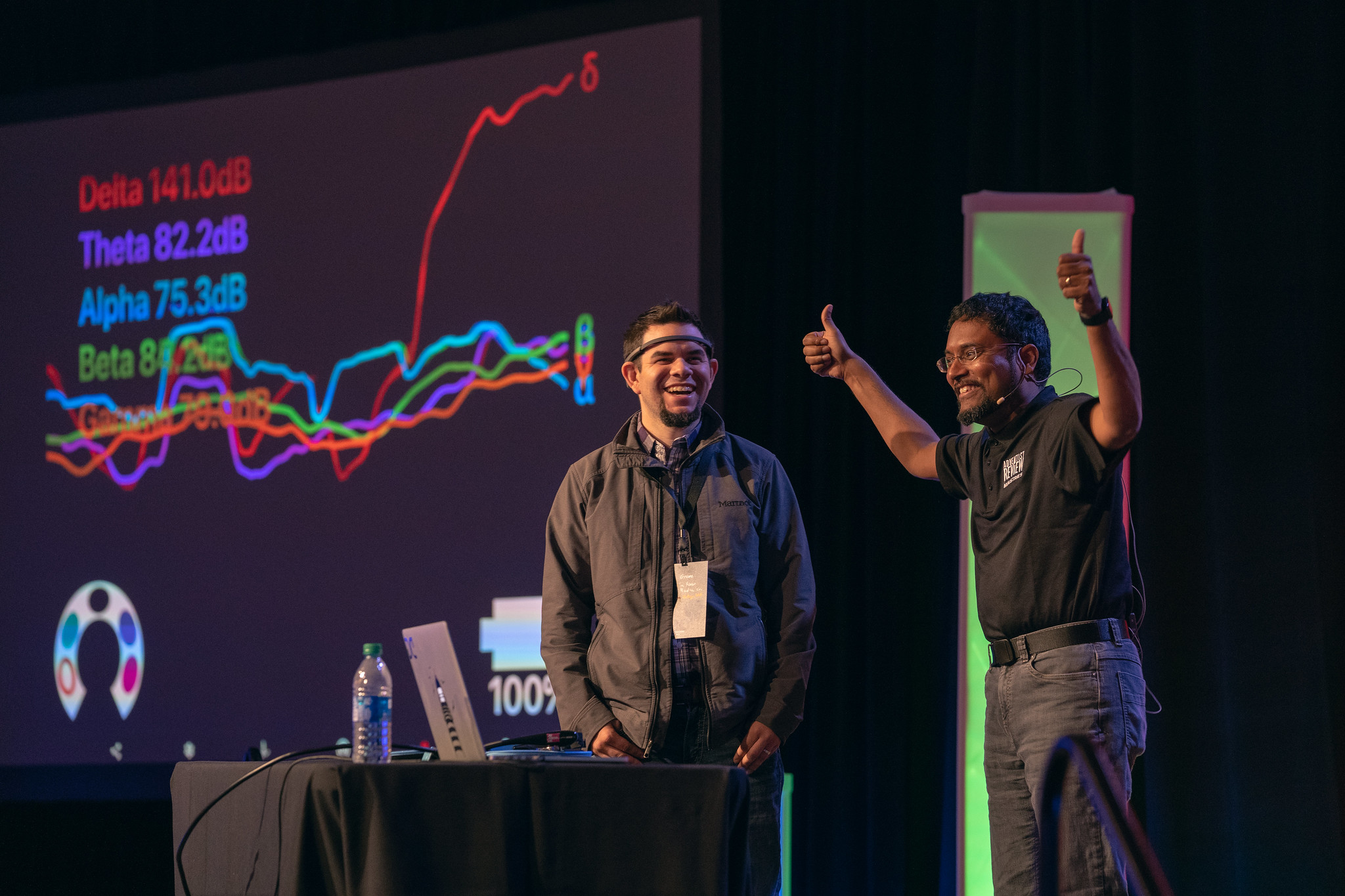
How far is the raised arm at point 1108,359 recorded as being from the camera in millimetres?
2078

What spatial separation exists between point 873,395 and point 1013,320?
0.43 metres

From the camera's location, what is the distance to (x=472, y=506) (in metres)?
3.90

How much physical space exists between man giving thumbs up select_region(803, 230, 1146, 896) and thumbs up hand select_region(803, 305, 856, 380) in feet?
1.12

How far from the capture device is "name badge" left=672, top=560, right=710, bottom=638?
229 centimetres

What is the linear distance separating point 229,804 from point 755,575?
1.13 meters

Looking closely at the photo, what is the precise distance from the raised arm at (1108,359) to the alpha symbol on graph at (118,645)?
362cm

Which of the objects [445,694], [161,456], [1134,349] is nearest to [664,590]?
[445,694]

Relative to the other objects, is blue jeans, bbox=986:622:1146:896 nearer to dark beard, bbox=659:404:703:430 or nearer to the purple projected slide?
dark beard, bbox=659:404:703:430

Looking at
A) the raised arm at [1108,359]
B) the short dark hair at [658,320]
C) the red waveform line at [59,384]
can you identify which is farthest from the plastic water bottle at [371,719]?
the red waveform line at [59,384]

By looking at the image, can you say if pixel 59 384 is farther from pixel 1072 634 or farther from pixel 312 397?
pixel 1072 634

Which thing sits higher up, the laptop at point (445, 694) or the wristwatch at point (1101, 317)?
the wristwatch at point (1101, 317)

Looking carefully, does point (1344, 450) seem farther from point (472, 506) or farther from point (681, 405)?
point (472, 506)

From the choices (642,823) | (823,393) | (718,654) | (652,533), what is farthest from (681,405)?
(823,393)

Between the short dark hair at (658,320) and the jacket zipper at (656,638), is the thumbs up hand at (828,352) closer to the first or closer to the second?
the short dark hair at (658,320)
